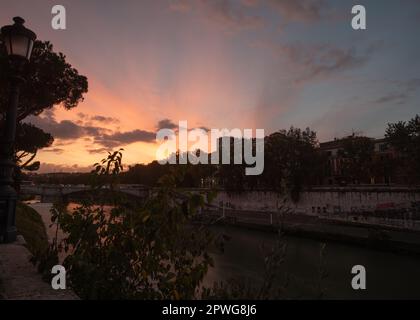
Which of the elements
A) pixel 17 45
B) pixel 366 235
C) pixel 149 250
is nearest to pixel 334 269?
pixel 366 235

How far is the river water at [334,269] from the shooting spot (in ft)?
45.9

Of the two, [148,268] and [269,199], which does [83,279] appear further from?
[269,199]

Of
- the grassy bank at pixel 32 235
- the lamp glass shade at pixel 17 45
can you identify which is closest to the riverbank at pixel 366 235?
the grassy bank at pixel 32 235

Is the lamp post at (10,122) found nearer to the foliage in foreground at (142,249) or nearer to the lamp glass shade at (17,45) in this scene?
the lamp glass shade at (17,45)

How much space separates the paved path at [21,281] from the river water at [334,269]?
→ 25.4 ft

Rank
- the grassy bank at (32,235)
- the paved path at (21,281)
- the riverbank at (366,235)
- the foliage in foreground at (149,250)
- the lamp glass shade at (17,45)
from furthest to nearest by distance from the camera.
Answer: the riverbank at (366,235) < the grassy bank at (32,235) < the lamp glass shade at (17,45) < the paved path at (21,281) < the foliage in foreground at (149,250)

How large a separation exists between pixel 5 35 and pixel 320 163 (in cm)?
4810

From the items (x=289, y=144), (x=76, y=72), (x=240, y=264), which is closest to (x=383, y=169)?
(x=289, y=144)

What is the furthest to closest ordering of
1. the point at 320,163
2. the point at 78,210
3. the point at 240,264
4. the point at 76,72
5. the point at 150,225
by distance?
the point at 320,163, the point at 240,264, the point at 76,72, the point at 78,210, the point at 150,225

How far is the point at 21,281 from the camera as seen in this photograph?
3.64 m

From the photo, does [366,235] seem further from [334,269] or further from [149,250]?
[149,250]

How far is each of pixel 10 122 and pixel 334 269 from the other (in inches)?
706

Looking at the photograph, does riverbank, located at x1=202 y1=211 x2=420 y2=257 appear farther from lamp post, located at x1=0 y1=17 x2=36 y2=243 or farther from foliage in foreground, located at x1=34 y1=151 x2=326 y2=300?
foliage in foreground, located at x1=34 y1=151 x2=326 y2=300

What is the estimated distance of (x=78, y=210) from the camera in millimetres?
3859
